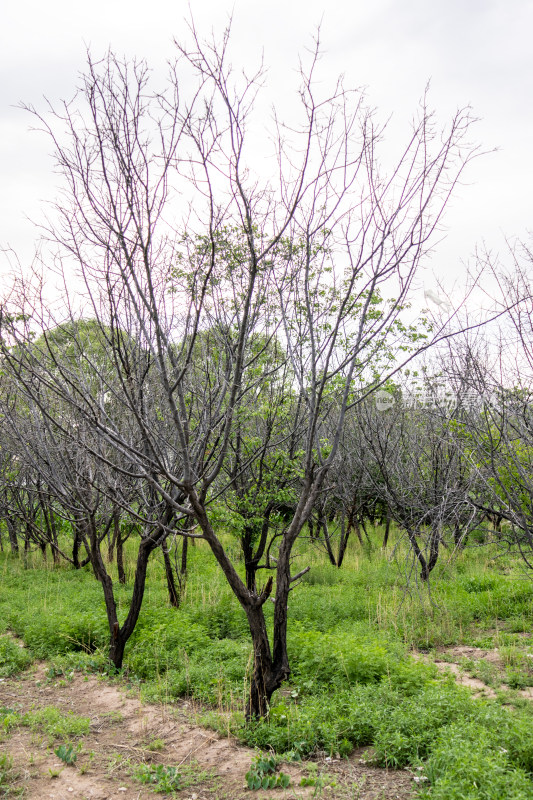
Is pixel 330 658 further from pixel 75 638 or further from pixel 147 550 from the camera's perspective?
pixel 75 638

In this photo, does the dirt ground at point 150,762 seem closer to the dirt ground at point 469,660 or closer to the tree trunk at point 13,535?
the dirt ground at point 469,660

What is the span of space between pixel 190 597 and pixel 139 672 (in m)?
2.77

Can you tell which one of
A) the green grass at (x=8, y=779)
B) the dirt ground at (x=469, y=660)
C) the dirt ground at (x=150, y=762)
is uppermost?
the green grass at (x=8, y=779)

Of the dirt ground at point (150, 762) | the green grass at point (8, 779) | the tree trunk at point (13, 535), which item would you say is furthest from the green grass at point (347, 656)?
the tree trunk at point (13, 535)

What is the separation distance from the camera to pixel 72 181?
3998 mm

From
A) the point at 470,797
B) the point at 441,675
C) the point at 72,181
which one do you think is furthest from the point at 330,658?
the point at 72,181

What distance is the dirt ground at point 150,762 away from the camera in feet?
12.2

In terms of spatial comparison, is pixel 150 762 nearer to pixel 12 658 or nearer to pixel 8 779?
pixel 8 779

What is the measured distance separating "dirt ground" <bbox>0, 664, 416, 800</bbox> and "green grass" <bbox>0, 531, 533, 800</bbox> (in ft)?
0.50

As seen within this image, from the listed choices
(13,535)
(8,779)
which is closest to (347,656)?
(8,779)

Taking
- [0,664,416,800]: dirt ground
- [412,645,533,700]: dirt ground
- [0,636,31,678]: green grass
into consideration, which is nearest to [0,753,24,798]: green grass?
[0,664,416,800]: dirt ground

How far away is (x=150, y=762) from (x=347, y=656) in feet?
6.99

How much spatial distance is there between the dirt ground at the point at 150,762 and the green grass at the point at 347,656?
0.50ft

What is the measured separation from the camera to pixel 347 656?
5.57 meters
